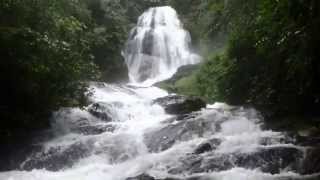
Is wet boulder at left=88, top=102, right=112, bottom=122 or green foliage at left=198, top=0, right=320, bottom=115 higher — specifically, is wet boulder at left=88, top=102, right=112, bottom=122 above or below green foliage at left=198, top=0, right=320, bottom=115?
below

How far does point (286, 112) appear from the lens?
14172mm

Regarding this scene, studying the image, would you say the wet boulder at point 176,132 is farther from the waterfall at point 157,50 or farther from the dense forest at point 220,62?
the waterfall at point 157,50

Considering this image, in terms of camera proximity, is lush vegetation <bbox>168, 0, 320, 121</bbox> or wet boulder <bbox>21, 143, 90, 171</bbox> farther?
wet boulder <bbox>21, 143, 90, 171</bbox>

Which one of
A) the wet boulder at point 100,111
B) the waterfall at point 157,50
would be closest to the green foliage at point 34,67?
the wet boulder at point 100,111

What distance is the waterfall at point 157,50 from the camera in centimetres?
2655

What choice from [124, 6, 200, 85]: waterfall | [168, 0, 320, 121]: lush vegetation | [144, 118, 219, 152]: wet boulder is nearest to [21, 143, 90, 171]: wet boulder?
[144, 118, 219, 152]: wet boulder

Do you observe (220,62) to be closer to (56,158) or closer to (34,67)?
(34,67)

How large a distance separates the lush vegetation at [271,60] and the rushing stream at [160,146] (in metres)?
0.70

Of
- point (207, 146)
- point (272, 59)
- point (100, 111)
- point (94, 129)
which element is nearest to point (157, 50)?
point (100, 111)

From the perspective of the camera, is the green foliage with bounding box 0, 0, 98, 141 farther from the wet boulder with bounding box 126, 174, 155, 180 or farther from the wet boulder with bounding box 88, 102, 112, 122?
the wet boulder with bounding box 126, 174, 155, 180

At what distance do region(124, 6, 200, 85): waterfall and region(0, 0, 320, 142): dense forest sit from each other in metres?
7.64

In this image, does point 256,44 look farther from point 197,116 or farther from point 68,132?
point 68,132

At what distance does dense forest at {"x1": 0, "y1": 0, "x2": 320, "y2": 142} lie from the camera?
1250 cm

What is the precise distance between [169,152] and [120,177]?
1.33 meters
